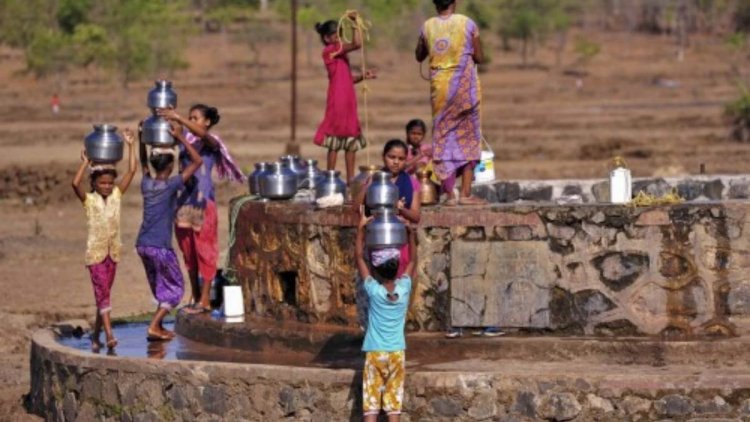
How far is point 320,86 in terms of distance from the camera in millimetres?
45625

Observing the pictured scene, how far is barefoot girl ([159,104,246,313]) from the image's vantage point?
12.0 metres

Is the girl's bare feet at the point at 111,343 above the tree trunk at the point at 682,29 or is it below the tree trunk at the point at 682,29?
below

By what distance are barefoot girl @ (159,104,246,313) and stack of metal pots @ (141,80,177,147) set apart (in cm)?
32

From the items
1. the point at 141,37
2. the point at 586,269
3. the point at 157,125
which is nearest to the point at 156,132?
the point at 157,125

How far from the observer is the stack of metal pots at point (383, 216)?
9789mm

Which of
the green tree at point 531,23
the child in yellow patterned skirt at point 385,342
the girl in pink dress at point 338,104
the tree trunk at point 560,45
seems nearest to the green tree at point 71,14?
the green tree at point 531,23

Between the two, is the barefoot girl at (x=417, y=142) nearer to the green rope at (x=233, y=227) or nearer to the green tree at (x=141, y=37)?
the green rope at (x=233, y=227)

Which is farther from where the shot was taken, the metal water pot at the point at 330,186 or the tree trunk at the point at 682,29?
the tree trunk at the point at 682,29

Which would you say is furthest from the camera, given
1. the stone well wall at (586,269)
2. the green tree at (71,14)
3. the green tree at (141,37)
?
the green tree at (71,14)

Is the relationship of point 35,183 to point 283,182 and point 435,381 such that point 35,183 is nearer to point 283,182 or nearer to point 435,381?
point 283,182

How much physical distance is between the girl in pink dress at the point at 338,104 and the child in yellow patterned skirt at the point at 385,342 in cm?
338

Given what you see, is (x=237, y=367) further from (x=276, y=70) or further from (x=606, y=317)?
(x=276, y=70)

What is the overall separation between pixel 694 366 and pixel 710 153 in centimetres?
2061

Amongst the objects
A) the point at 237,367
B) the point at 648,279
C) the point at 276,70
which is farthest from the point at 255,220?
the point at 276,70
